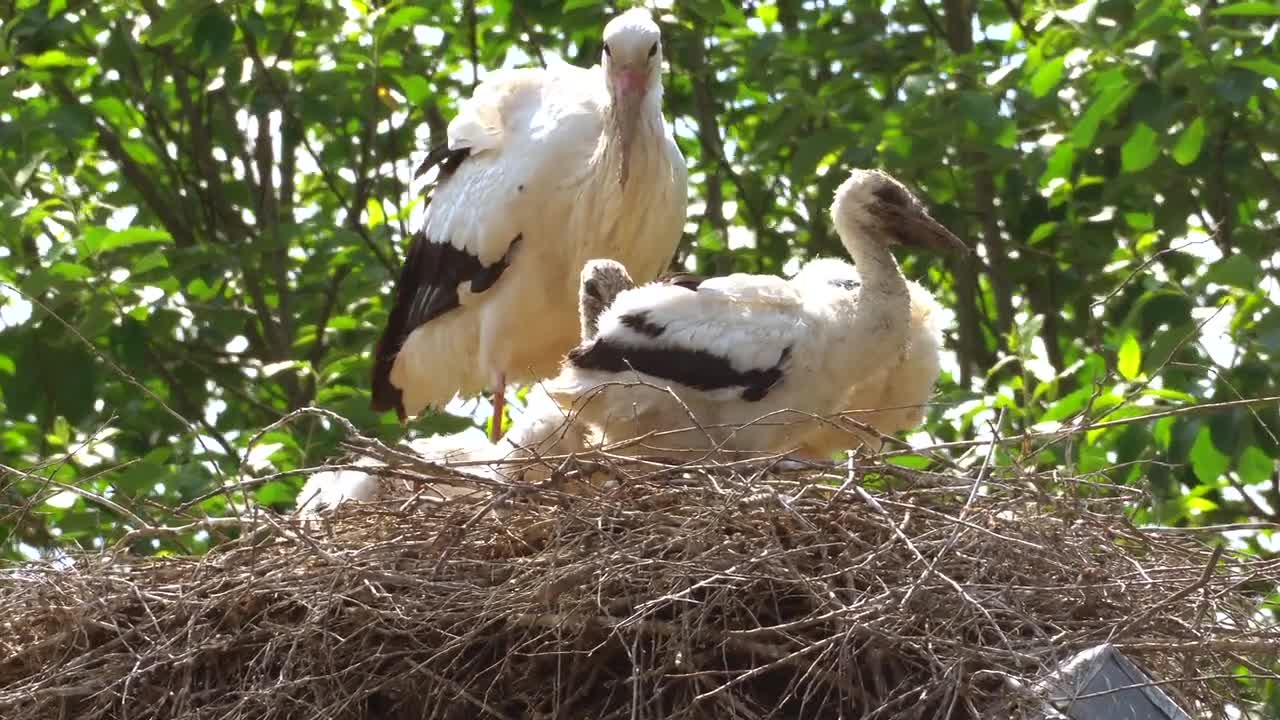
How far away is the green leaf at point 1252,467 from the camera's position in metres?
6.59

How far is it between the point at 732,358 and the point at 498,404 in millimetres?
1610

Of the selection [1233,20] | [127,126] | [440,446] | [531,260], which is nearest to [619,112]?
[531,260]

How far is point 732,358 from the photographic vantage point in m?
5.28

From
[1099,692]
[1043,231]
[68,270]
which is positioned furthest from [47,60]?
[1099,692]

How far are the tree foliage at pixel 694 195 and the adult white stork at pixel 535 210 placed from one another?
609 mm

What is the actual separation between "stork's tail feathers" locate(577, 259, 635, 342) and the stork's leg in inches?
36.2

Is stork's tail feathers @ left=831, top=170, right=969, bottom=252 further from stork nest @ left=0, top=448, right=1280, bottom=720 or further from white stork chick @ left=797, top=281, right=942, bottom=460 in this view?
stork nest @ left=0, top=448, right=1280, bottom=720

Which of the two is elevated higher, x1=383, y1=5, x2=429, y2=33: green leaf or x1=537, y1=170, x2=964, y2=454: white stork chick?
x1=383, y1=5, x2=429, y2=33: green leaf

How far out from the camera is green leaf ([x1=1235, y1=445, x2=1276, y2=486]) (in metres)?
6.59

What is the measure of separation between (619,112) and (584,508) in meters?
1.87

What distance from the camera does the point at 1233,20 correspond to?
8117 mm

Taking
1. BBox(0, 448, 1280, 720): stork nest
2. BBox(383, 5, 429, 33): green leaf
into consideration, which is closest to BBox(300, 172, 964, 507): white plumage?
BBox(0, 448, 1280, 720): stork nest

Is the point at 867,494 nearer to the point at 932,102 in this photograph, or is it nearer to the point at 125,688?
the point at 125,688

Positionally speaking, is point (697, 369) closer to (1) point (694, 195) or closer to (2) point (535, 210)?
(2) point (535, 210)
